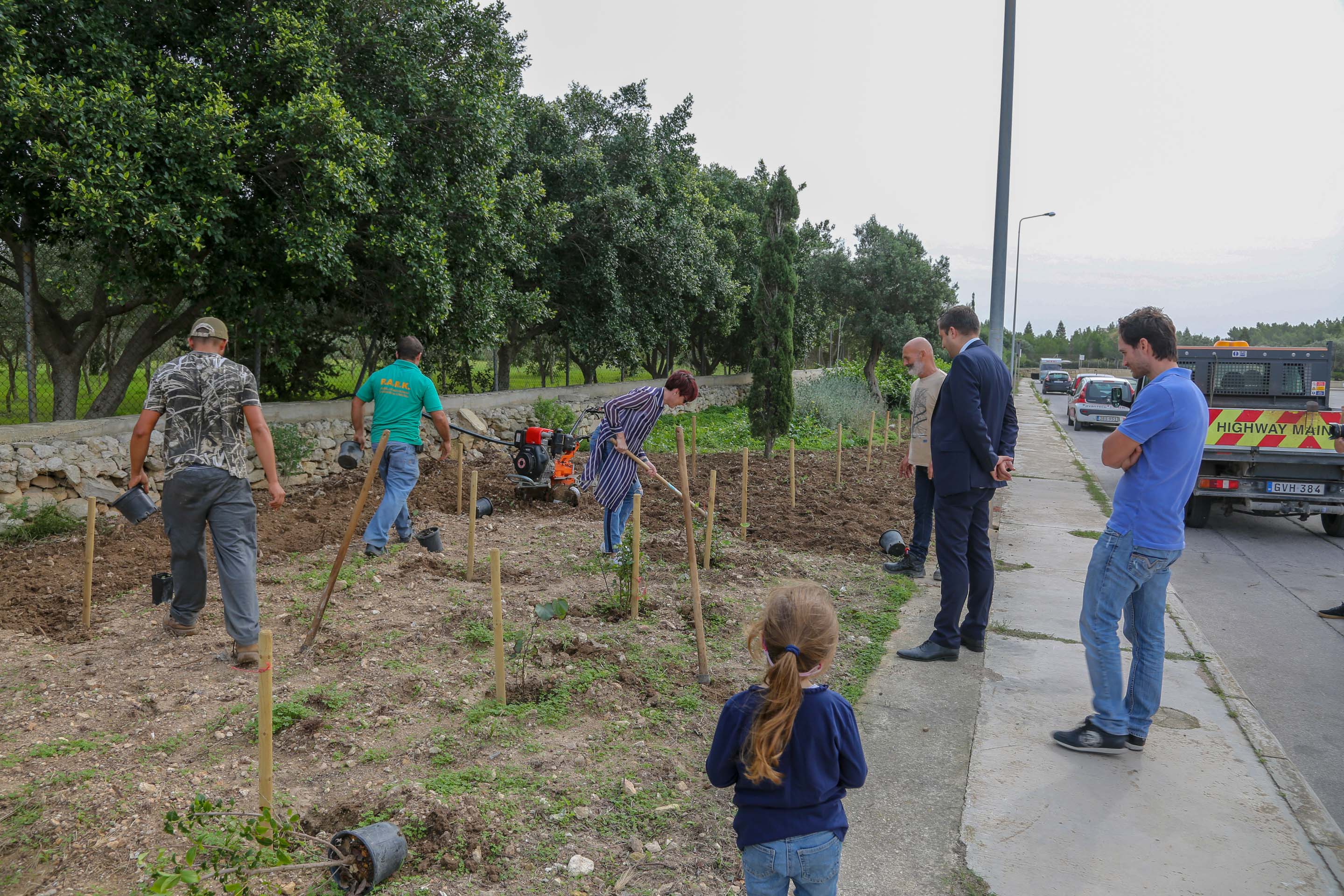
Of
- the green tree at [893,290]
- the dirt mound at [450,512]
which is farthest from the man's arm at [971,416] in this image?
the green tree at [893,290]

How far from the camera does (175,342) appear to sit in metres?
12.4

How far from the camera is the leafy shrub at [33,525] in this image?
6.91 m

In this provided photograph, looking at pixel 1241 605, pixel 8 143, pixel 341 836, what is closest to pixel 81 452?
pixel 8 143

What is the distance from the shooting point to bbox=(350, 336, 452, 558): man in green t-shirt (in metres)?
6.88

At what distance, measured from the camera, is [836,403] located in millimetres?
19359

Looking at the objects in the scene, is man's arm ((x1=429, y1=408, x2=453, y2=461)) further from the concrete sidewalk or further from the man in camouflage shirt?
the concrete sidewalk

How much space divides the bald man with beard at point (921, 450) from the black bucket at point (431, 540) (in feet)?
12.3

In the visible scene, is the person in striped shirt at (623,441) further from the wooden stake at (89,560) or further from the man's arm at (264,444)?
the wooden stake at (89,560)

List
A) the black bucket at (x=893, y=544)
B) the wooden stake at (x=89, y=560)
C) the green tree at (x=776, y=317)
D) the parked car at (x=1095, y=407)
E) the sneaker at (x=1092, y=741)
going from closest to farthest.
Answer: the sneaker at (x=1092, y=741) → the wooden stake at (x=89, y=560) → the black bucket at (x=893, y=544) → the green tree at (x=776, y=317) → the parked car at (x=1095, y=407)

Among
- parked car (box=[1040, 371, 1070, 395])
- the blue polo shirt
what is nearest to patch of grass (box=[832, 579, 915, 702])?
the blue polo shirt

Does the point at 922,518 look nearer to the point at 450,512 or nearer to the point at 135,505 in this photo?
the point at 450,512

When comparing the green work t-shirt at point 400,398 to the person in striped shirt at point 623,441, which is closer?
the person in striped shirt at point 623,441

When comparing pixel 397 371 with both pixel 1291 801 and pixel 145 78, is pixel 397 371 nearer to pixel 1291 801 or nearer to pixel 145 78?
pixel 145 78

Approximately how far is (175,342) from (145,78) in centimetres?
540
